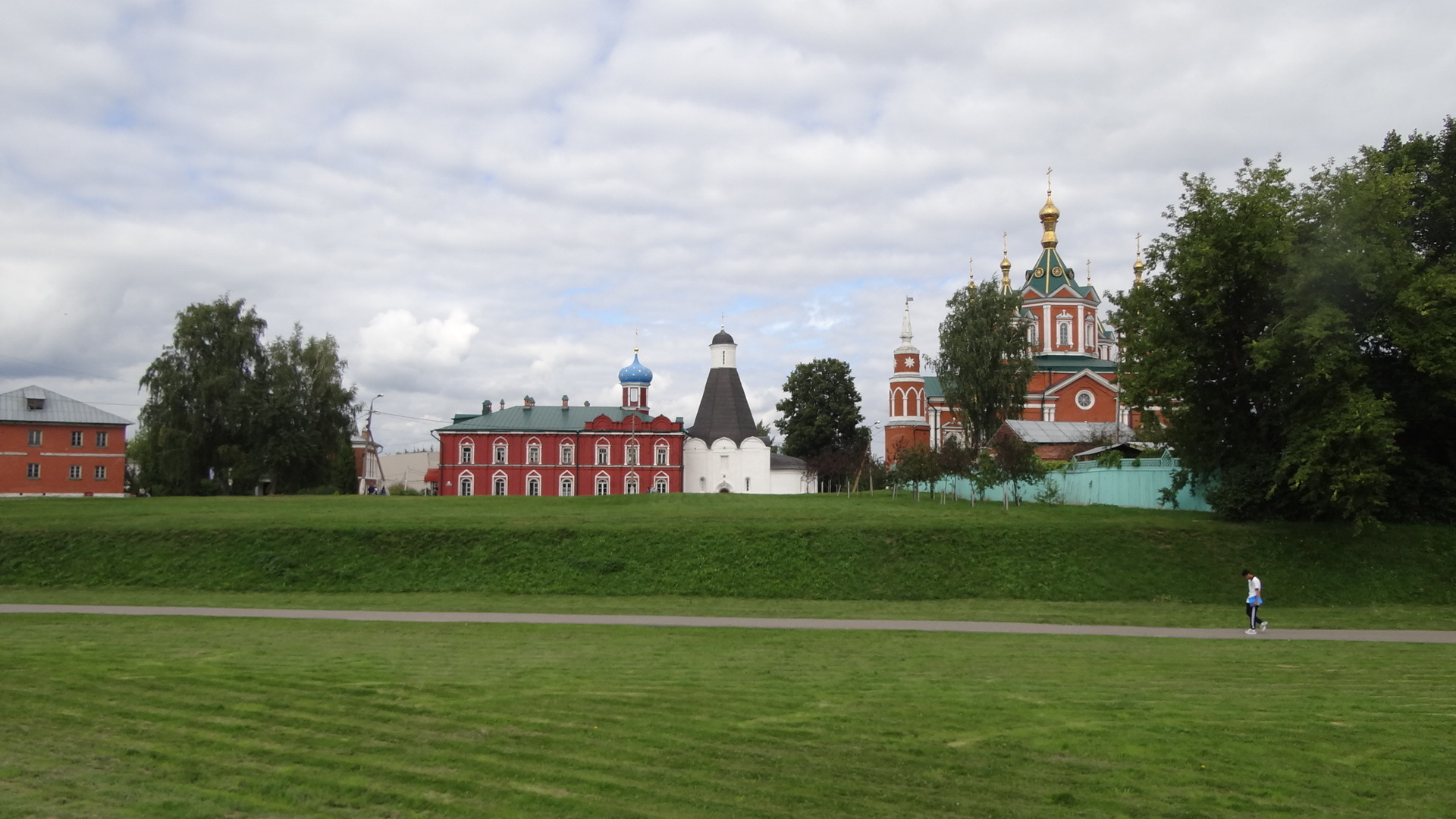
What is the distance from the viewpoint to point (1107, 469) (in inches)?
1412

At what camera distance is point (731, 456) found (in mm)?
68438

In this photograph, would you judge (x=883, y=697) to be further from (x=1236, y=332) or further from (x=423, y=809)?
(x=1236, y=332)

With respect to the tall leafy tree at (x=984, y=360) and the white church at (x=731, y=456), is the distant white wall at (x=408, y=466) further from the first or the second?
the tall leafy tree at (x=984, y=360)

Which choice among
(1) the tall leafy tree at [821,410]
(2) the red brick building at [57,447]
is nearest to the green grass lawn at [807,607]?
(2) the red brick building at [57,447]

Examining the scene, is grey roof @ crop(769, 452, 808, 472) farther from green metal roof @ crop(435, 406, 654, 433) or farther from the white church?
green metal roof @ crop(435, 406, 654, 433)

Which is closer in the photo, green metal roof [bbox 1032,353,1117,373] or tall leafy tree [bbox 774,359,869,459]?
green metal roof [bbox 1032,353,1117,373]

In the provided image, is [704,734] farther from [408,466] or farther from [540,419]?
[408,466]

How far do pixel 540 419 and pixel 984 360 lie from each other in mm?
30307

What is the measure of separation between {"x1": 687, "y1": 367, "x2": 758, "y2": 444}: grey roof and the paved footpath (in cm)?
4896

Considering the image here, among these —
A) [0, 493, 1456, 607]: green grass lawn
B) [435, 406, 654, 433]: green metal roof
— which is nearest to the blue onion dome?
[435, 406, 654, 433]: green metal roof

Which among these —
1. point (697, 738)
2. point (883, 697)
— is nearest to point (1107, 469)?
point (883, 697)

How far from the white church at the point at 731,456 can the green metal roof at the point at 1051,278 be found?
19.7 m

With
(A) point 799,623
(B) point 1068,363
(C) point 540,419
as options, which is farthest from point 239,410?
(B) point 1068,363

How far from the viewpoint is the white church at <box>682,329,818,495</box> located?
68312mm
